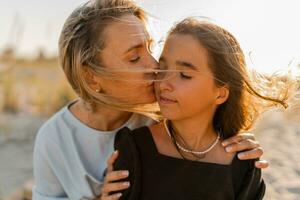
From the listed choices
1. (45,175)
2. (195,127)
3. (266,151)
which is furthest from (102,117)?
(266,151)

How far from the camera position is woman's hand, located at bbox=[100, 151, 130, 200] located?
10.7ft

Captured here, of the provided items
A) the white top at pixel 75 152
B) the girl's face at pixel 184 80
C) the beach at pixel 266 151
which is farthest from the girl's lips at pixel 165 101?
the beach at pixel 266 151

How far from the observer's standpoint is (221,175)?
325 centimetres

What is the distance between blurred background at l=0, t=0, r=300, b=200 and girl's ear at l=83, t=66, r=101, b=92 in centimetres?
32

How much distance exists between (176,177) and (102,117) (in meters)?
0.55

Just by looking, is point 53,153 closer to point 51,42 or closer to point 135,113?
point 135,113

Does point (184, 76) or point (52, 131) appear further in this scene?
point (52, 131)

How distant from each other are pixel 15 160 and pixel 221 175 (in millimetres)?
3462

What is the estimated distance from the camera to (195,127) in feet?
10.9

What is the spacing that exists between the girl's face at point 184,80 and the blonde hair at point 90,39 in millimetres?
300

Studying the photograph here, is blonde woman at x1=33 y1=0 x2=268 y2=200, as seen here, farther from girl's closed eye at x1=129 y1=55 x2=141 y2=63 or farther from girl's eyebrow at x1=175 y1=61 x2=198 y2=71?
girl's eyebrow at x1=175 y1=61 x2=198 y2=71

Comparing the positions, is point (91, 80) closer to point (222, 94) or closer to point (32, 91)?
point (222, 94)

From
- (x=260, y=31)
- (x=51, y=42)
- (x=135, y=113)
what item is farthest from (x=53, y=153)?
(x=51, y=42)

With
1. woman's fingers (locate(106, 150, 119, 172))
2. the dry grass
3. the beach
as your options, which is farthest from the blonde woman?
the dry grass
